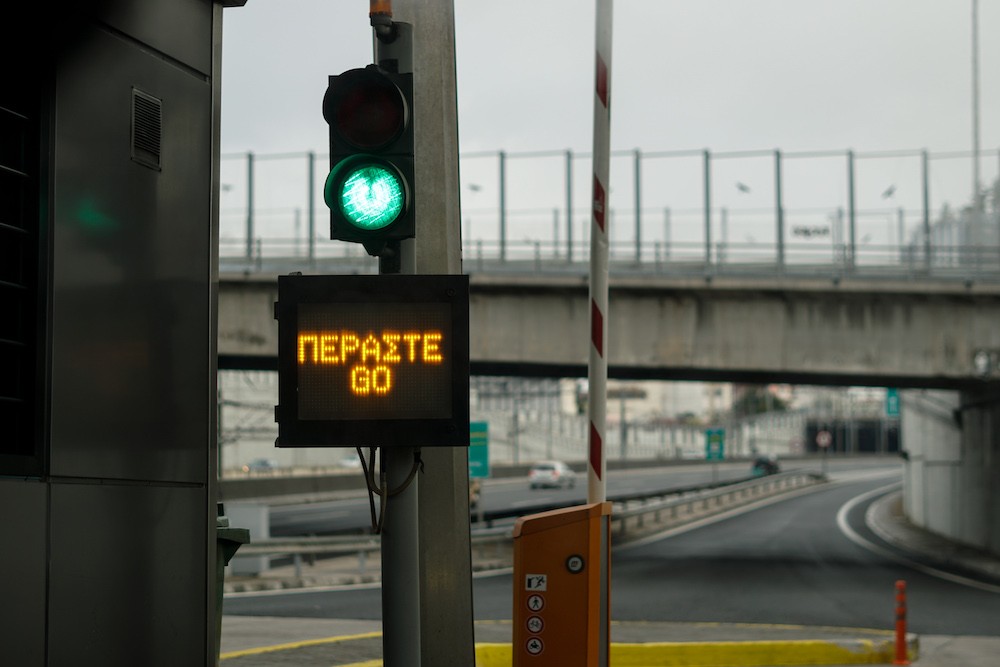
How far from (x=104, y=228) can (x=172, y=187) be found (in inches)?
26.0

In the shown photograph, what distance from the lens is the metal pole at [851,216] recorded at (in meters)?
35.2

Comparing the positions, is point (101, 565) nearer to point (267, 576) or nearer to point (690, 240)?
point (267, 576)

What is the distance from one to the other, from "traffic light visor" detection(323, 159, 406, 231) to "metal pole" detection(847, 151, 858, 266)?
30827 millimetres

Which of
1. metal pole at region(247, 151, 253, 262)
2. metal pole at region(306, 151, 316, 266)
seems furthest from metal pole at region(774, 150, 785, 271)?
metal pole at region(247, 151, 253, 262)

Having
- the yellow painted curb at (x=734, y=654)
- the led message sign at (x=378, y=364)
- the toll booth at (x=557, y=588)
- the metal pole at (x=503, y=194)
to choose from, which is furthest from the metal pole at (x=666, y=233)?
the led message sign at (x=378, y=364)

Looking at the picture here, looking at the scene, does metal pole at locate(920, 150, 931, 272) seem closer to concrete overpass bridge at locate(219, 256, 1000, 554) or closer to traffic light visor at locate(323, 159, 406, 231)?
concrete overpass bridge at locate(219, 256, 1000, 554)

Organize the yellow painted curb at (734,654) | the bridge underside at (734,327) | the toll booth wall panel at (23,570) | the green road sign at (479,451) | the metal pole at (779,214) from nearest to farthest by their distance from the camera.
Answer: the toll booth wall panel at (23,570) → the yellow painted curb at (734,654) → the green road sign at (479,451) → the bridge underside at (734,327) → the metal pole at (779,214)

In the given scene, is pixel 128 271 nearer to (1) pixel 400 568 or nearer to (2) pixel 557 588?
(1) pixel 400 568

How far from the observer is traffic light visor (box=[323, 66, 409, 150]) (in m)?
5.61

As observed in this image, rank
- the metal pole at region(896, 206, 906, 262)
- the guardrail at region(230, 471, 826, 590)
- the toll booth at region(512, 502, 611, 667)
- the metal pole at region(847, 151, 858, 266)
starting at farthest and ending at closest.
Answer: the metal pole at region(896, 206, 906, 262)
the metal pole at region(847, 151, 858, 266)
the guardrail at region(230, 471, 826, 590)
the toll booth at region(512, 502, 611, 667)

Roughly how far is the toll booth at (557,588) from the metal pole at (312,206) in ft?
102

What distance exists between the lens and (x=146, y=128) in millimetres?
6570

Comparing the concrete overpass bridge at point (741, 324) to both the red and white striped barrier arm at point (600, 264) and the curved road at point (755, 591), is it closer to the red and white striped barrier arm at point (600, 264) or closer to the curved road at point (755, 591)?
the curved road at point (755, 591)

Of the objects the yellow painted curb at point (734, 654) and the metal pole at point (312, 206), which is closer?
the yellow painted curb at point (734, 654)
